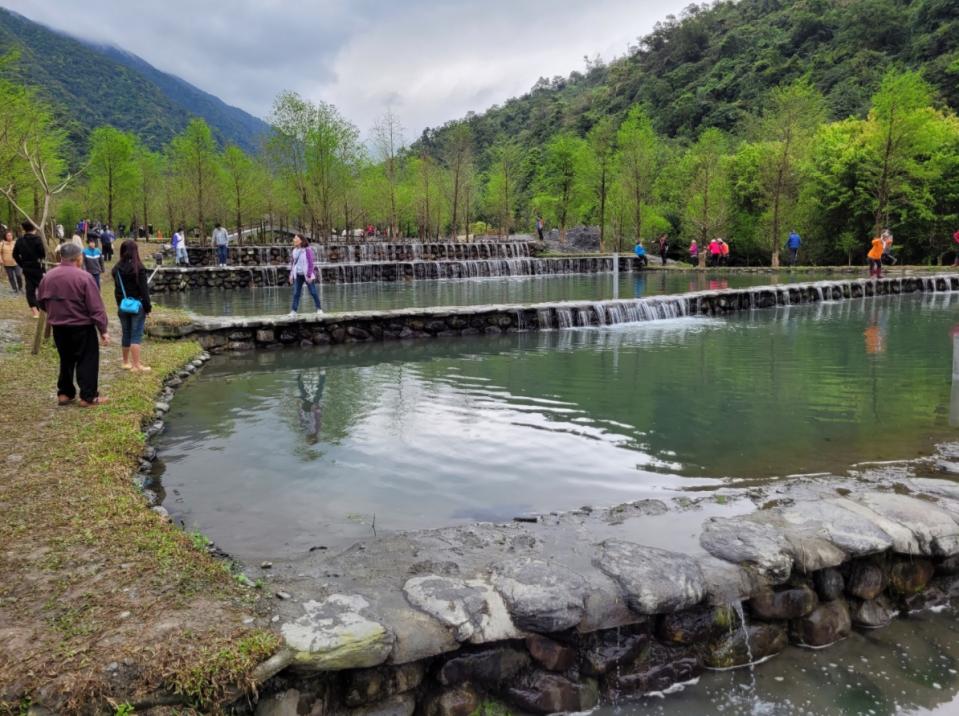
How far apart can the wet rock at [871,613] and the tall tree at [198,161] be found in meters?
36.0

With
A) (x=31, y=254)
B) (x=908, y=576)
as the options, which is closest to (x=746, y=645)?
(x=908, y=576)

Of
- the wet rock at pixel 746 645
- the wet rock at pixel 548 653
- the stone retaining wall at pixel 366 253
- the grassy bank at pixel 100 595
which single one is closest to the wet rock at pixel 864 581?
the wet rock at pixel 746 645

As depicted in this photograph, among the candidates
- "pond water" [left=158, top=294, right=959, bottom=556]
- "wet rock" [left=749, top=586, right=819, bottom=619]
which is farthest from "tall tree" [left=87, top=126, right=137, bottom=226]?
"wet rock" [left=749, top=586, right=819, bottom=619]

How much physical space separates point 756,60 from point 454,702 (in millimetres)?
76083

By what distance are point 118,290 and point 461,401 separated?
4553 mm

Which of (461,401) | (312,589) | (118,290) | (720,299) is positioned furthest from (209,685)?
(720,299)

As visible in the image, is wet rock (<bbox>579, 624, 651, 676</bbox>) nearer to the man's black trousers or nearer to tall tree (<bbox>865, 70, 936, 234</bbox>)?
the man's black trousers

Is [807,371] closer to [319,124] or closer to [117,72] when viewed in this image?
[319,124]

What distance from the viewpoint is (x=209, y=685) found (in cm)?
254

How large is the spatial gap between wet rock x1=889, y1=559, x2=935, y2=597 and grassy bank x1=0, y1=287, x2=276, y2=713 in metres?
3.53

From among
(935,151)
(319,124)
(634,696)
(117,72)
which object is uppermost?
(117,72)

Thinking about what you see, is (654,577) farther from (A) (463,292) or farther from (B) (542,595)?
(A) (463,292)

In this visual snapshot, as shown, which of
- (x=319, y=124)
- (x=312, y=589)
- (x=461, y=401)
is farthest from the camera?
(x=319, y=124)

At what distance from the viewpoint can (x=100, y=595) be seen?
3109mm
